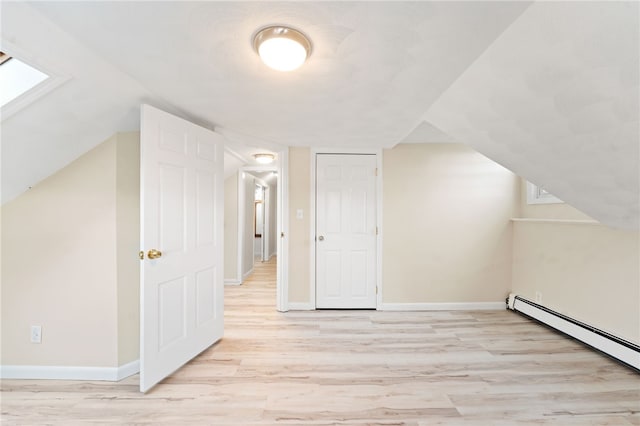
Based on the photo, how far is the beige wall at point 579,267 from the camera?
7.27 ft

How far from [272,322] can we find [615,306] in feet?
10.5

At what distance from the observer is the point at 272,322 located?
3059mm

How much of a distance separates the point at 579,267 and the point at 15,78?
4490mm

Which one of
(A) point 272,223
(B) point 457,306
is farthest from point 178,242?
(A) point 272,223

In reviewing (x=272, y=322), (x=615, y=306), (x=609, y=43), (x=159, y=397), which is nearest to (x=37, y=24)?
(x=159, y=397)

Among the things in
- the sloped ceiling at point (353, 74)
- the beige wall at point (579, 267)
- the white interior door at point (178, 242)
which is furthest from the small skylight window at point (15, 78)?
the beige wall at point (579, 267)

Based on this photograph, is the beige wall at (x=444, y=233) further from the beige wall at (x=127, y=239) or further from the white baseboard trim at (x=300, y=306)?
the beige wall at (x=127, y=239)

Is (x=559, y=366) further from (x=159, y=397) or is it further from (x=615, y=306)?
(x=159, y=397)

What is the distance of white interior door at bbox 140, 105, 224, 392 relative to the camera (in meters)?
1.80

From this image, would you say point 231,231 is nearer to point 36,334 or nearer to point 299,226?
point 299,226

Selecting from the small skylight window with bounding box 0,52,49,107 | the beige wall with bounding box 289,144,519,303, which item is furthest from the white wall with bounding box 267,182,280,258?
the small skylight window with bounding box 0,52,49,107

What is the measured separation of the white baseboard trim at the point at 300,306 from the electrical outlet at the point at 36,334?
2.24 m

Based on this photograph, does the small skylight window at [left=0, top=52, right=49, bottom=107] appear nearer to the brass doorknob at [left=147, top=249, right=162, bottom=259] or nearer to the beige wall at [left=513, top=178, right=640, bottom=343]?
the brass doorknob at [left=147, top=249, right=162, bottom=259]

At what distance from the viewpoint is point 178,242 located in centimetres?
205
